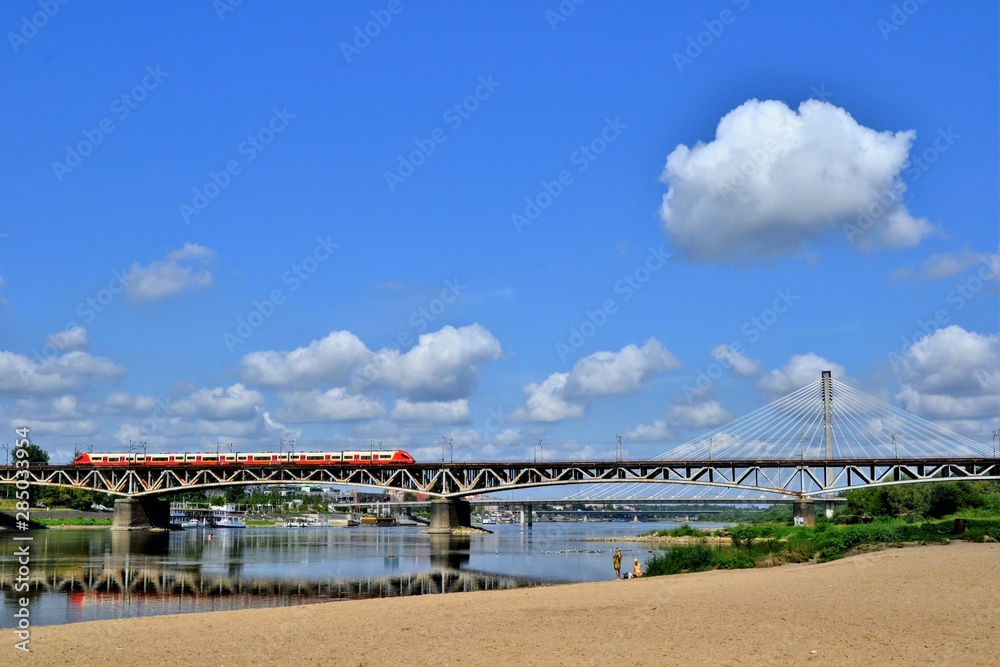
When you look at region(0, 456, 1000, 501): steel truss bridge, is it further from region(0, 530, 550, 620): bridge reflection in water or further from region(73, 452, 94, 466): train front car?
region(0, 530, 550, 620): bridge reflection in water

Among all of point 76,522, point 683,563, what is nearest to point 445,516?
point 76,522

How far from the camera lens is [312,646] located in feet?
76.3

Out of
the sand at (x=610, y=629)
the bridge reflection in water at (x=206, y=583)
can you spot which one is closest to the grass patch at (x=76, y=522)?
the bridge reflection in water at (x=206, y=583)

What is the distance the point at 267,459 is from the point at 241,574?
Result: 239 ft

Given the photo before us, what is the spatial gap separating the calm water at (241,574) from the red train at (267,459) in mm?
35478

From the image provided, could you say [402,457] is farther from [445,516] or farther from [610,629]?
[610,629]

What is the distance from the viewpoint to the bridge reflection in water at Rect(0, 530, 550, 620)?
130 ft

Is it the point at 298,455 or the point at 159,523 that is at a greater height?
the point at 298,455

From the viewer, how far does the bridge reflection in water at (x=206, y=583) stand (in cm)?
3969

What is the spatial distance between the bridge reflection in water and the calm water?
A: 5 cm

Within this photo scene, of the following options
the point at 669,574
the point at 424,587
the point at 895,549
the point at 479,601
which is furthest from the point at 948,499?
the point at 479,601

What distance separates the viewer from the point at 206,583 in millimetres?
47281

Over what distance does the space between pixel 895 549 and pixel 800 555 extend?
480cm

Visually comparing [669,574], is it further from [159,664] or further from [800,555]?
[159,664]
